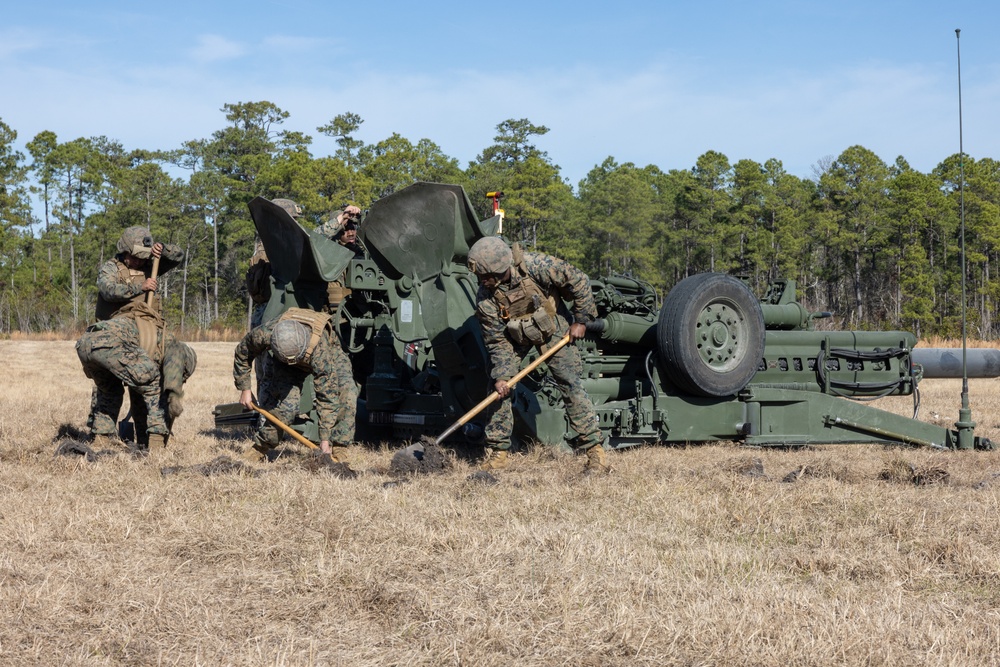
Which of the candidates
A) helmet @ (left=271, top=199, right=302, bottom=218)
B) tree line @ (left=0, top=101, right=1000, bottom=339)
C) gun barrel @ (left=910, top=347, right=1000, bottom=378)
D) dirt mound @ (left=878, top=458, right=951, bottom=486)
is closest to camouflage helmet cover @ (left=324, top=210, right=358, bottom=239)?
helmet @ (left=271, top=199, right=302, bottom=218)

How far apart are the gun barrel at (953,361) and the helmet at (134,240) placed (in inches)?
284

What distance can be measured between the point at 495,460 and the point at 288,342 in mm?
1792

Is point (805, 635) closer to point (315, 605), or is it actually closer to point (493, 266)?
point (315, 605)

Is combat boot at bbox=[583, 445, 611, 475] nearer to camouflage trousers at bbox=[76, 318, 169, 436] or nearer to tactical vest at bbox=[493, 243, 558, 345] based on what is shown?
tactical vest at bbox=[493, 243, 558, 345]

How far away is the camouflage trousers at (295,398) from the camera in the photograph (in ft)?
27.9

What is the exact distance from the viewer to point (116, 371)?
29.0 ft

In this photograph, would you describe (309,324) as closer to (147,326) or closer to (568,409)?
(147,326)

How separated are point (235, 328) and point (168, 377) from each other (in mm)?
29104

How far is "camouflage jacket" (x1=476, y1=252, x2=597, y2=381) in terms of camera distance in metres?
8.17

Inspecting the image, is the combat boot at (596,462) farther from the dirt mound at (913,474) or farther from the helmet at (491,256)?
the dirt mound at (913,474)

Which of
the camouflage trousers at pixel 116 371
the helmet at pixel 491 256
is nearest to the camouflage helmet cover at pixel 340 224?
the camouflage trousers at pixel 116 371

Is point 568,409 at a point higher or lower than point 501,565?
higher

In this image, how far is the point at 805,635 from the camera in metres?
3.98

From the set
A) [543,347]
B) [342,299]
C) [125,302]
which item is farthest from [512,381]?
[125,302]
